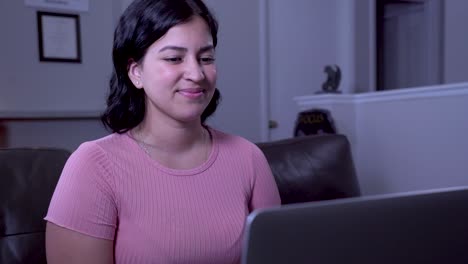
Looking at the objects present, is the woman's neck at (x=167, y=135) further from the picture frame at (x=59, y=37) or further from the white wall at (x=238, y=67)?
the white wall at (x=238, y=67)

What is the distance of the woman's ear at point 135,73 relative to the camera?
3.31 feet

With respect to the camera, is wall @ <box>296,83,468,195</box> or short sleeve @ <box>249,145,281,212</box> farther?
wall @ <box>296,83,468,195</box>

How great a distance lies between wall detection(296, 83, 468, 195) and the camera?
2611 mm

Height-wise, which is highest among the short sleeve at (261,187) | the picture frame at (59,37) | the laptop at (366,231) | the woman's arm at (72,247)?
the picture frame at (59,37)

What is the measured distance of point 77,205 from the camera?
897mm

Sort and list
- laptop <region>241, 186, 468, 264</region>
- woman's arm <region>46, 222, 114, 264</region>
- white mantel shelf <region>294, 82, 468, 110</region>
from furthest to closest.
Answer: white mantel shelf <region>294, 82, 468, 110</region>
woman's arm <region>46, 222, 114, 264</region>
laptop <region>241, 186, 468, 264</region>

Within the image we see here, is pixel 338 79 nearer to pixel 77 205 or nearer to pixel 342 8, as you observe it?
pixel 342 8

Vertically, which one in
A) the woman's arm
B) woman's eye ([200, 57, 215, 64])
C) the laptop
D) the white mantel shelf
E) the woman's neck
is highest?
woman's eye ([200, 57, 215, 64])

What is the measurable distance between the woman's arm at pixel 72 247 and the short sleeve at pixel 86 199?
0.01 m

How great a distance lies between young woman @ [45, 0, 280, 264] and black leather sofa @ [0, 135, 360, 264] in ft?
0.88

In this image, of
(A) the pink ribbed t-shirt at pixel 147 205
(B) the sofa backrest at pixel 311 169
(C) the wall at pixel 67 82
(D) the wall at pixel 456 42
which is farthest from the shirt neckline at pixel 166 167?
(D) the wall at pixel 456 42

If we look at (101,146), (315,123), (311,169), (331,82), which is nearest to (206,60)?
(101,146)

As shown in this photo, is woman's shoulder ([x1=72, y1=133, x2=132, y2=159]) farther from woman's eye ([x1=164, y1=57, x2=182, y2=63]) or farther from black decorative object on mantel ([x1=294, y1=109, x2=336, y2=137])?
black decorative object on mantel ([x1=294, y1=109, x2=336, y2=137])

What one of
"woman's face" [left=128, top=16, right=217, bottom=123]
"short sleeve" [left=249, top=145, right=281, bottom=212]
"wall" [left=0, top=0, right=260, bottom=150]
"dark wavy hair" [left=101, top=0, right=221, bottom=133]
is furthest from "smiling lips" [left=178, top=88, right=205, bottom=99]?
"wall" [left=0, top=0, right=260, bottom=150]
